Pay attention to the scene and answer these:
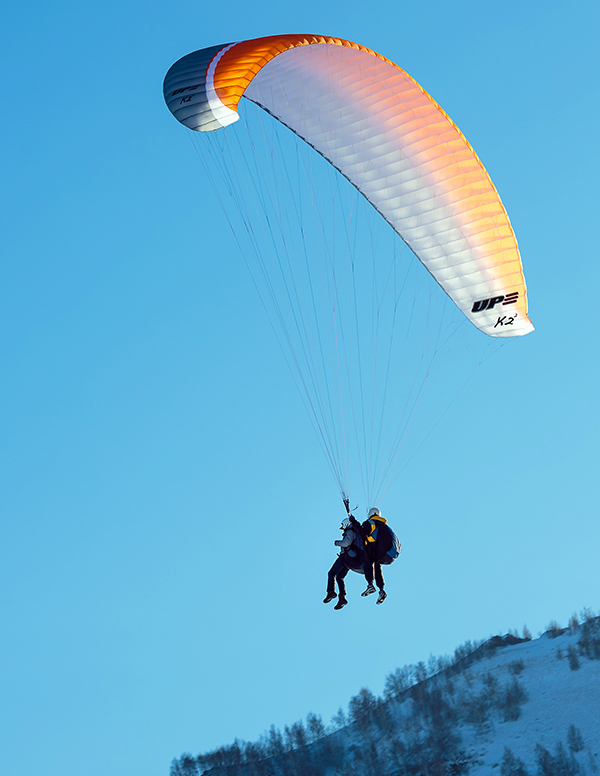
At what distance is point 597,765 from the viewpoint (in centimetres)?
6906

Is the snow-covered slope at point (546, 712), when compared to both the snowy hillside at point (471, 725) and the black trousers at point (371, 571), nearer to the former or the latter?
the snowy hillside at point (471, 725)

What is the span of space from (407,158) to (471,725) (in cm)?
6239

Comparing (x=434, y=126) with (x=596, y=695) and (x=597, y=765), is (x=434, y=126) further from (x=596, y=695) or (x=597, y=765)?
(x=596, y=695)

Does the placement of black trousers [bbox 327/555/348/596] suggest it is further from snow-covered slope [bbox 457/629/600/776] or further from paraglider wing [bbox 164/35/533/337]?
snow-covered slope [bbox 457/629/600/776]

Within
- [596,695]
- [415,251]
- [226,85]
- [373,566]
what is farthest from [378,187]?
[596,695]

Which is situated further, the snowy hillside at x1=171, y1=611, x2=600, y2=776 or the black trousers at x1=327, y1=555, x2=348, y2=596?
the snowy hillside at x1=171, y1=611, x2=600, y2=776

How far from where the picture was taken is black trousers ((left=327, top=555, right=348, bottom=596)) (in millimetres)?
20734

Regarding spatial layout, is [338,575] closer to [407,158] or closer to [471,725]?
[407,158]

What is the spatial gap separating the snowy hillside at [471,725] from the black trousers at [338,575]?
52.8m

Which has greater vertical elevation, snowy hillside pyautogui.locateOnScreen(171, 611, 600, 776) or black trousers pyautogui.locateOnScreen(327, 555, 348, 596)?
snowy hillside pyautogui.locateOnScreen(171, 611, 600, 776)

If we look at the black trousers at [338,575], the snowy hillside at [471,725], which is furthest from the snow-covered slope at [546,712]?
the black trousers at [338,575]

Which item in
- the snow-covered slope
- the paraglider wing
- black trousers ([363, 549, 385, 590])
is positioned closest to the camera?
black trousers ([363, 549, 385, 590])

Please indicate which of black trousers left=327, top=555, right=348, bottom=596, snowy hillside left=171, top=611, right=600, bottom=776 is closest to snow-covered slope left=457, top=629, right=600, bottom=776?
snowy hillside left=171, top=611, right=600, bottom=776

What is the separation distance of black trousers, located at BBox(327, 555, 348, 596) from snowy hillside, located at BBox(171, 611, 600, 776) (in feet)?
173
